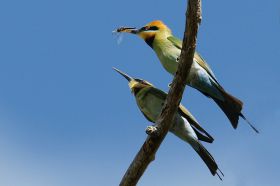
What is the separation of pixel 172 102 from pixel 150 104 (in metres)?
1.57

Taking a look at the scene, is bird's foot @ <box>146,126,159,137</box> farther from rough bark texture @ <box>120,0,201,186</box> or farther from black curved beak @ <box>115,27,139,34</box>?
black curved beak @ <box>115,27,139,34</box>

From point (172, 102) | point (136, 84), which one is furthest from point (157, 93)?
point (172, 102)

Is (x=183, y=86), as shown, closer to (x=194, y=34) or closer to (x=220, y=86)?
(x=194, y=34)

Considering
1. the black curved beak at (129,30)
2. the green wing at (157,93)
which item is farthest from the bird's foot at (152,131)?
the black curved beak at (129,30)

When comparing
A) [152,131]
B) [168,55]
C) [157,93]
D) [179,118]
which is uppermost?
[168,55]

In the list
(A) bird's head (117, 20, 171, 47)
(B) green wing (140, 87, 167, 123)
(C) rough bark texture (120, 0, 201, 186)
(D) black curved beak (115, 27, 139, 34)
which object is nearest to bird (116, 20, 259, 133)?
(A) bird's head (117, 20, 171, 47)

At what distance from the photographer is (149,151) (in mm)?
4684

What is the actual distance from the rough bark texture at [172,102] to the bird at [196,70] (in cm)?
73

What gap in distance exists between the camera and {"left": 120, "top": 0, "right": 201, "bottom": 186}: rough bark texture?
Result: 173 inches

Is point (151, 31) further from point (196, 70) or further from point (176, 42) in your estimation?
point (196, 70)

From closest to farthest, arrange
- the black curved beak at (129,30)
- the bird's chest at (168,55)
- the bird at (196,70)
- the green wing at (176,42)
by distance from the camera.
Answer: the bird at (196,70) → the bird's chest at (168,55) → the green wing at (176,42) → the black curved beak at (129,30)

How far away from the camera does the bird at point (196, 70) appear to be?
5426 millimetres

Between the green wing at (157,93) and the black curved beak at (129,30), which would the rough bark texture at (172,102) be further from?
the black curved beak at (129,30)

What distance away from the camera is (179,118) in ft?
19.0
